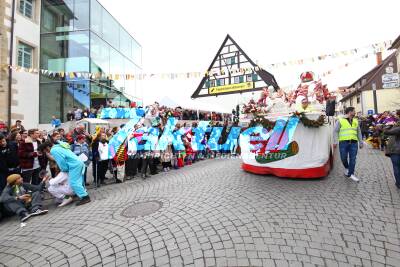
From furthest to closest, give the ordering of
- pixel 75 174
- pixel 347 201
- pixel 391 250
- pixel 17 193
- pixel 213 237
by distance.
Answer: pixel 75 174, pixel 17 193, pixel 347 201, pixel 213 237, pixel 391 250

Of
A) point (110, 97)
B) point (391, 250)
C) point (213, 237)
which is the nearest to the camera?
point (391, 250)

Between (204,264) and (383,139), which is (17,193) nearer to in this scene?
(204,264)

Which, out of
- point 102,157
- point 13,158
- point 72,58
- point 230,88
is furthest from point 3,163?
point 230,88

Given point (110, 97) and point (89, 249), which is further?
point (110, 97)

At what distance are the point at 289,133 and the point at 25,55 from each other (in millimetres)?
18160

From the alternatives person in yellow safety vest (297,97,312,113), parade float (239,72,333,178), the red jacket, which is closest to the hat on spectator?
the red jacket

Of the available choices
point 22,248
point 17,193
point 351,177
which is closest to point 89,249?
point 22,248

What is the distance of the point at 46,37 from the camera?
59.9 ft

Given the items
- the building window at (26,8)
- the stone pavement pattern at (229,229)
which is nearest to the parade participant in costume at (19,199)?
Result: the stone pavement pattern at (229,229)

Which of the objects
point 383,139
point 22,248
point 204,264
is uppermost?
point 383,139

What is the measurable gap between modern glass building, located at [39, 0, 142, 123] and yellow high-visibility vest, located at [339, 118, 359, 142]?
14360 mm

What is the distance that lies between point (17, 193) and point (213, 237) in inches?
186

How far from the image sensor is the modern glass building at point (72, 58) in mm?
17734

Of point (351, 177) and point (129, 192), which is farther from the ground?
point (351, 177)
